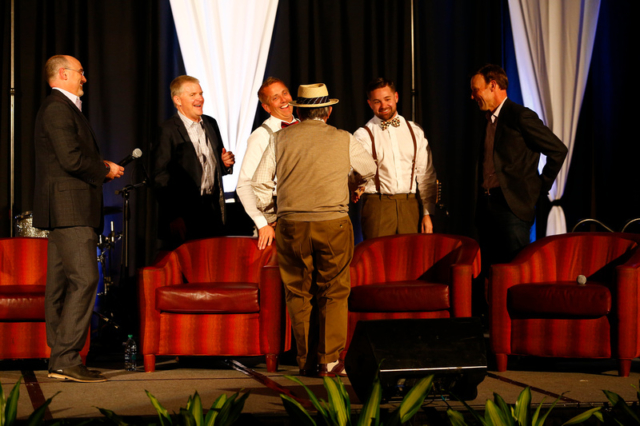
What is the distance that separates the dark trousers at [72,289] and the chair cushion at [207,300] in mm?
414

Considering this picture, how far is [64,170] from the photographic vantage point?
3727 millimetres

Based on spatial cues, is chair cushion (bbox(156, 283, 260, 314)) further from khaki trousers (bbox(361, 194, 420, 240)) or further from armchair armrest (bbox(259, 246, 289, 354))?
khaki trousers (bbox(361, 194, 420, 240))

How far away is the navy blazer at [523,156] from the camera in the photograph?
4375mm

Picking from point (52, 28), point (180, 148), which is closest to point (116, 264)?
point (180, 148)

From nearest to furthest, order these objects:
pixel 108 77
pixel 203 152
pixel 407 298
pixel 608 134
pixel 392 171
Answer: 1. pixel 407 298
2. pixel 392 171
3. pixel 203 152
4. pixel 108 77
5. pixel 608 134

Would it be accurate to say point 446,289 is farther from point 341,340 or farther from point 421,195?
point 421,195

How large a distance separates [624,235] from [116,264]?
379 cm

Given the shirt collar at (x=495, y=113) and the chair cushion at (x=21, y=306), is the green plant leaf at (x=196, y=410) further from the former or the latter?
the shirt collar at (x=495, y=113)

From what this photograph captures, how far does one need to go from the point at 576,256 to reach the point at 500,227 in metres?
0.49

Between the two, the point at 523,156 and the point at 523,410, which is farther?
the point at 523,156

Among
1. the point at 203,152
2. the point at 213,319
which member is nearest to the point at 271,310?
the point at 213,319

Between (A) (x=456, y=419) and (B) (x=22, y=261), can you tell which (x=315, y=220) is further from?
(B) (x=22, y=261)

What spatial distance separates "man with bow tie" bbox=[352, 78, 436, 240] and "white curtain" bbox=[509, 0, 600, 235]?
5.61 feet

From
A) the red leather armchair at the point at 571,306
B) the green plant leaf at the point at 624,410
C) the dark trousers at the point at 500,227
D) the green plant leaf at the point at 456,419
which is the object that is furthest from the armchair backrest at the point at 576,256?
the green plant leaf at the point at 456,419
